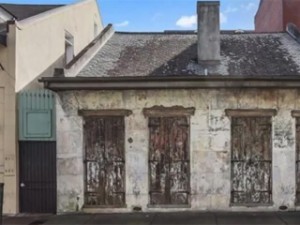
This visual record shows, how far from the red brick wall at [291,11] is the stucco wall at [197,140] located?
8.64 metres

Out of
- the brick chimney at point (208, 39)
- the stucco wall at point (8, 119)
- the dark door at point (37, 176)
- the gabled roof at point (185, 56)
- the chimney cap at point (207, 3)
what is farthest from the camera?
the chimney cap at point (207, 3)

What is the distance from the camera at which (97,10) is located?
23047 millimetres

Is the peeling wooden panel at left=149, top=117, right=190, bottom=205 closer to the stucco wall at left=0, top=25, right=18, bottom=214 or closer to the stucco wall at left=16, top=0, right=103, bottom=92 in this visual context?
the stucco wall at left=0, top=25, right=18, bottom=214

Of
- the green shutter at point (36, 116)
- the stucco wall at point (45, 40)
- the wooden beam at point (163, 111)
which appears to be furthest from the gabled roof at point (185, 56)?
the stucco wall at point (45, 40)

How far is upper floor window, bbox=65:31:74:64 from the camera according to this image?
17828mm

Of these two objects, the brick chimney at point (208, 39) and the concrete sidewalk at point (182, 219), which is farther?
the brick chimney at point (208, 39)

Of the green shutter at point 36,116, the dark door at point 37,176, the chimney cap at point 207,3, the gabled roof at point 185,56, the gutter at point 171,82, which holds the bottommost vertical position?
the dark door at point 37,176

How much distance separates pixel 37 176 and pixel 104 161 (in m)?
1.97

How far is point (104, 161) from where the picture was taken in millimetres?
12844

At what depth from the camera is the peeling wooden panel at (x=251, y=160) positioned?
12656 mm

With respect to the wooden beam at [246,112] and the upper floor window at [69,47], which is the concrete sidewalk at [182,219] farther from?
the upper floor window at [69,47]

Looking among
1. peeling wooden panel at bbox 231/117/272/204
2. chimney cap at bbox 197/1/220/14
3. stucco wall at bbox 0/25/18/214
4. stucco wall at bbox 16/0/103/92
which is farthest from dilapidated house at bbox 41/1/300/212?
chimney cap at bbox 197/1/220/14

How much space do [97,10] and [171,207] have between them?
13.0 metres

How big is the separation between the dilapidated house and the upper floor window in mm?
4987
